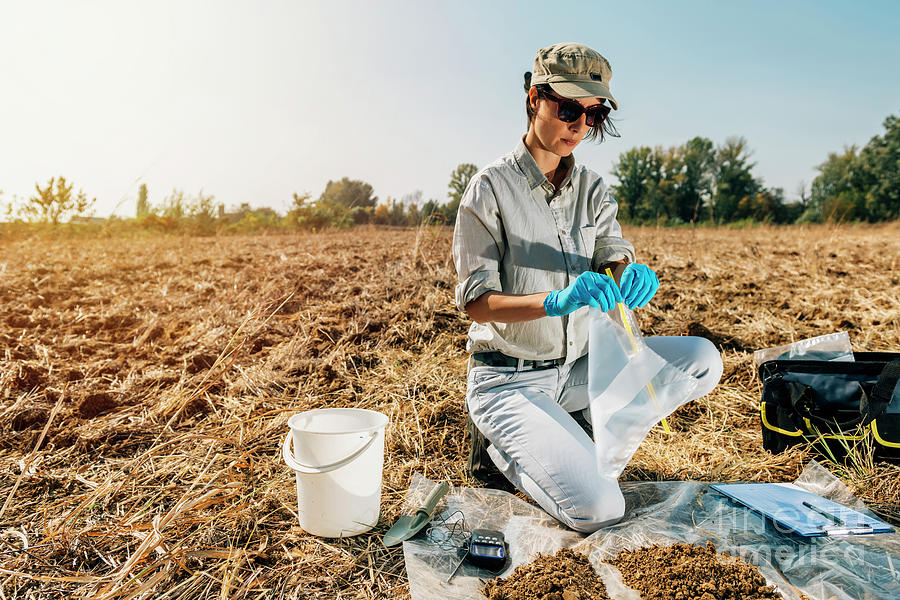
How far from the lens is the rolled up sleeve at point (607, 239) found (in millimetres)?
2068

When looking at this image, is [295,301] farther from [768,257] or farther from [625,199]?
[625,199]

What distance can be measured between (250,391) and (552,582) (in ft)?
6.45

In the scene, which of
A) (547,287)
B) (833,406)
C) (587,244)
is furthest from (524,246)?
(833,406)

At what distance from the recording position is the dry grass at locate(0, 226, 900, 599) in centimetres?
159

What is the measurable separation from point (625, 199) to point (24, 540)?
92.2 ft

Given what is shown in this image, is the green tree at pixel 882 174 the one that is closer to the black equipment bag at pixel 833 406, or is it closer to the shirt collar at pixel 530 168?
the black equipment bag at pixel 833 406

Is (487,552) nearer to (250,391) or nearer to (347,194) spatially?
(250,391)

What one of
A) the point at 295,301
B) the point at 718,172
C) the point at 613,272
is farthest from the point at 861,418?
the point at 718,172

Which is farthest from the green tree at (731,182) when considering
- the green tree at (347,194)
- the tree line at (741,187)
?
the green tree at (347,194)

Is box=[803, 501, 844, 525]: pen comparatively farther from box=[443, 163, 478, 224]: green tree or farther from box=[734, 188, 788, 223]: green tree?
box=[734, 188, 788, 223]: green tree

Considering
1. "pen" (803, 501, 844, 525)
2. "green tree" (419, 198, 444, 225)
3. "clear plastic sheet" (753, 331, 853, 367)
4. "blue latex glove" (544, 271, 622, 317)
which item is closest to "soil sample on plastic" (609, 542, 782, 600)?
Result: "pen" (803, 501, 844, 525)

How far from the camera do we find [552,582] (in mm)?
1321

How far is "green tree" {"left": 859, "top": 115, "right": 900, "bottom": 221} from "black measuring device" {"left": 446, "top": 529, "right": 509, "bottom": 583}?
26292 millimetres

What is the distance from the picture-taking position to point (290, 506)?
6.05ft
